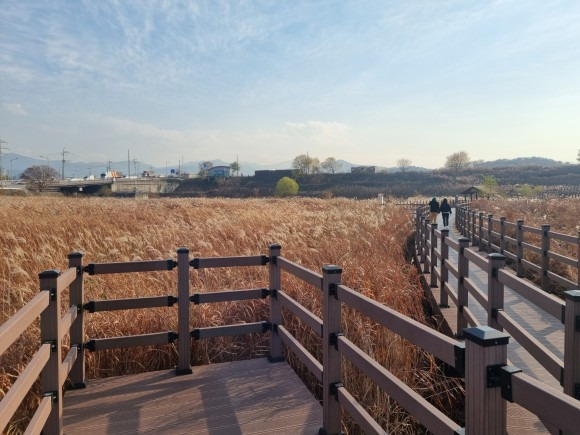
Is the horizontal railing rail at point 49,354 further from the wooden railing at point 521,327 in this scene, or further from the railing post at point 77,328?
the wooden railing at point 521,327

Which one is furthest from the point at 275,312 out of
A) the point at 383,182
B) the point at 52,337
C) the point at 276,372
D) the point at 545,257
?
the point at 383,182

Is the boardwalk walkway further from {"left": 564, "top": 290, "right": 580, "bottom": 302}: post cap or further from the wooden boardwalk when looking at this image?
the wooden boardwalk

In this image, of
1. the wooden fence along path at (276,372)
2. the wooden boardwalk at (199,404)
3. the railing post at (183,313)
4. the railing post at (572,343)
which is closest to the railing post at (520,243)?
the wooden fence along path at (276,372)

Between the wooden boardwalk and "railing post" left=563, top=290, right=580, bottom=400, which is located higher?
"railing post" left=563, top=290, right=580, bottom=400

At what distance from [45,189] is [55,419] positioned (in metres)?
92.9

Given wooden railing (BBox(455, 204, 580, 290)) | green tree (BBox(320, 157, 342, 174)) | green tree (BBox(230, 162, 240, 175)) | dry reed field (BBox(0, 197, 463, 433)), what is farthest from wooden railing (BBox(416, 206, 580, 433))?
green tree (BBox(230, 162, 240, 175))

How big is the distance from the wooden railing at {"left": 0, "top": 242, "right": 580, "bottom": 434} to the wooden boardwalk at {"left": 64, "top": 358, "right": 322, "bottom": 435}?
0.27m

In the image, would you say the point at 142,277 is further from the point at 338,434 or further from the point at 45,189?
the point at 45,189

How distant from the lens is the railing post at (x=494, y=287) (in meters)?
4.45

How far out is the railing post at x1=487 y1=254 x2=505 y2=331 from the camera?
14.6 feet

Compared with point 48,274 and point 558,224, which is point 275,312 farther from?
point 558,224

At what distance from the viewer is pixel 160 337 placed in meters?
5.21

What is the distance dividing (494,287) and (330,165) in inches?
6696

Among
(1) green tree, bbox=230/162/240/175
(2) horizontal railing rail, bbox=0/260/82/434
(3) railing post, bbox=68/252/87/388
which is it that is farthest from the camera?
(1) green tree, bbox=230/162/240/175
